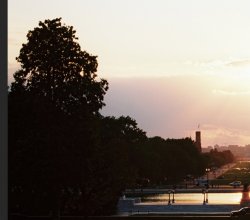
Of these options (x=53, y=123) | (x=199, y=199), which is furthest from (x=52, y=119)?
(x=199, y=199)

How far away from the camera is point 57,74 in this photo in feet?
85.5

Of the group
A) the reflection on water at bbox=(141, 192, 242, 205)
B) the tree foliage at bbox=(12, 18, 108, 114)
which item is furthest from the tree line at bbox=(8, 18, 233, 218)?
the reflection on water at bbox=(141, 192, 242, 205)

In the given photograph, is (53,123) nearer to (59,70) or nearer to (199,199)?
(59,70)

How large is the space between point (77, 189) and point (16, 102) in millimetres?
4627

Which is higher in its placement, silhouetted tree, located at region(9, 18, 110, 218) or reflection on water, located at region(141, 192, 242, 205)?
silhouetted tree, located at region(9, 18, 110, 218)

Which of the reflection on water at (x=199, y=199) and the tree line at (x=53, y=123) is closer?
the tree line at (x=53, y=123)

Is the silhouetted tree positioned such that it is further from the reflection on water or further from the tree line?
the reflection on water

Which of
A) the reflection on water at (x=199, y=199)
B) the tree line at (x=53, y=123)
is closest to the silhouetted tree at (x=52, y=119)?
the tree line at (x=53, y=123)

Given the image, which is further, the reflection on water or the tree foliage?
the reflection on water

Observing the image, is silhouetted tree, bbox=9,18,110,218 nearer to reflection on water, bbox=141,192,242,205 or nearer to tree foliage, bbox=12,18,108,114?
tree foliage, bbox=12,18,108,114

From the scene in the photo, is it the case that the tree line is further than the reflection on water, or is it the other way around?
the reflection on water

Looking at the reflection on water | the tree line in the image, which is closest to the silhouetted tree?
the tree line

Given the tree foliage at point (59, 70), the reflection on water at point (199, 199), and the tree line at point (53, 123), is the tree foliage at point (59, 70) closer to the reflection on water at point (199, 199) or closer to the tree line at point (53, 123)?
the tree line at point (53, 123)

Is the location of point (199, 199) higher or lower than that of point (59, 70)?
lower
